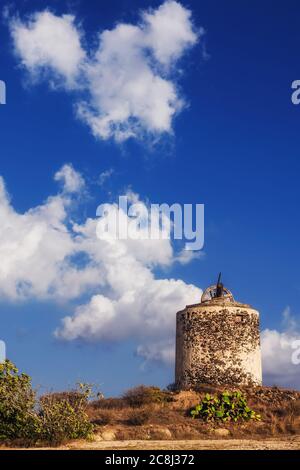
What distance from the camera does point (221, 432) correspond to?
22547 mm

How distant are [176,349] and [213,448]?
61.5 feet

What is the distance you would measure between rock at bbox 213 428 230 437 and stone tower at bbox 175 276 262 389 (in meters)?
10.0

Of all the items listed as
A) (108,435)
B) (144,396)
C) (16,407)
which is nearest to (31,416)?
(16,407)

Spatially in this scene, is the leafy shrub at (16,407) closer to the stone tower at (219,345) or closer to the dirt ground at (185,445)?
the dirt ground at (185,445)

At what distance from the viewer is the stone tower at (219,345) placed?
1303 inches

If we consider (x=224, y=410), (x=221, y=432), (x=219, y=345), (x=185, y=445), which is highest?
(x=219, y=345)

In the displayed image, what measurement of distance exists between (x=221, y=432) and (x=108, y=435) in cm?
484

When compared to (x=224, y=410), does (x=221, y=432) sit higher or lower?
lower

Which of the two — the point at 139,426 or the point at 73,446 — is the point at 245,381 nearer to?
the point at 139,426

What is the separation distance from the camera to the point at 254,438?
68.8 ft

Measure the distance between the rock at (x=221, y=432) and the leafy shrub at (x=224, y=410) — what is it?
164 cm

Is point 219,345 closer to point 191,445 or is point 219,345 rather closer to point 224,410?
point 224,410
